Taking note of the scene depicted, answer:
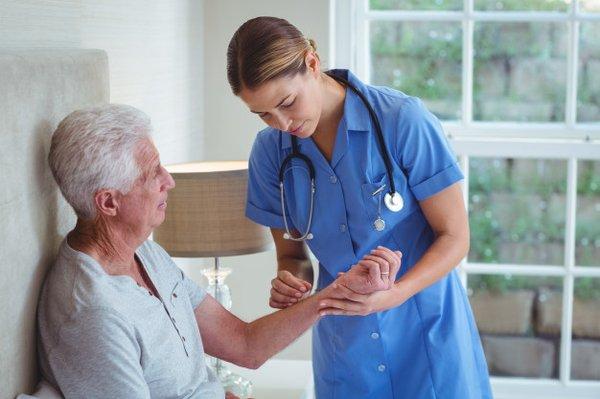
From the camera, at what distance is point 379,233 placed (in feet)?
7.22

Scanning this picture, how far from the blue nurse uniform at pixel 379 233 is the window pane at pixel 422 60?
1.53 metres

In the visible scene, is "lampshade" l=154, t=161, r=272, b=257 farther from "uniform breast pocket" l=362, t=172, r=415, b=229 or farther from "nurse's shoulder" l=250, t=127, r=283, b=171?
"uniform breast pocket" l=362, t=172, r=415, b=229

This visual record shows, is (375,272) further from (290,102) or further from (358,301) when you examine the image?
(290,102)

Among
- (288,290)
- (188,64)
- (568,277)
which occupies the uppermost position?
(188,64)

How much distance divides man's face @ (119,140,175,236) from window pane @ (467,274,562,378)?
215 centimetres

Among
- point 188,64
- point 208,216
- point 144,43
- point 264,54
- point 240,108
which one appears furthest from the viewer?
point 240,108

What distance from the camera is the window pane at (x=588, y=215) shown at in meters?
3.66

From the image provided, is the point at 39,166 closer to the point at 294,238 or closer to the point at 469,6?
the point at 294,238

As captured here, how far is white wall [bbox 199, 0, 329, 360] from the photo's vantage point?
11.5 feet

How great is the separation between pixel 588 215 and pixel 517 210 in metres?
0.25

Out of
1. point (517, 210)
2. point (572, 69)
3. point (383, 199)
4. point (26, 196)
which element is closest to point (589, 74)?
point (572, 69)

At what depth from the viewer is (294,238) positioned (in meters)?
2.30

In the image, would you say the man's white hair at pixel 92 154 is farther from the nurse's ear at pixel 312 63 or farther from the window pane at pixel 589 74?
the window pane at pixel 589 74

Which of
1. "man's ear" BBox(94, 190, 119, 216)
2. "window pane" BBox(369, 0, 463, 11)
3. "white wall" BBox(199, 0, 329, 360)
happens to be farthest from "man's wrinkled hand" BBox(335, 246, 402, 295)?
"window pane" BBox(369, 0, 463, 11)
